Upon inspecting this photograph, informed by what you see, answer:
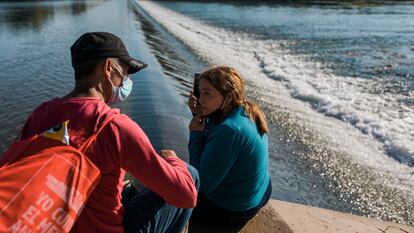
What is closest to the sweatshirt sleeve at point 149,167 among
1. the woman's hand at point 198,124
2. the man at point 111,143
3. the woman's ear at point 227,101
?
the man at point 111,143

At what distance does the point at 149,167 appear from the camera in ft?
7.50

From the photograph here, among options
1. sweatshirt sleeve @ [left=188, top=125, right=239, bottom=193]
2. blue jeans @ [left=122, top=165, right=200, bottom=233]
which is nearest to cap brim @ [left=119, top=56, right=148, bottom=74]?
blue jeans @ [left=122, top=165, right=200, bottom=233]

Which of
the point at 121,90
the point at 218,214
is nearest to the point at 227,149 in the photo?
the point at 218,214

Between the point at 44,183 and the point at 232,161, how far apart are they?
5.55 ft

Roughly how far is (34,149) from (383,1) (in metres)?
52.2

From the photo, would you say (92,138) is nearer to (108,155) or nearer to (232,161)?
(108,155)

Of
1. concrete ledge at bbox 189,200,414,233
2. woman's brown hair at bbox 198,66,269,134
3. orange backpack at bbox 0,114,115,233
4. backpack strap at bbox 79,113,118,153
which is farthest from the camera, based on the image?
concrete ledge at bbox 189,200,414,233

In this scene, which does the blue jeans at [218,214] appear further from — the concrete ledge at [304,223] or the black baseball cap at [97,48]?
the black baseball cap at [97,48]

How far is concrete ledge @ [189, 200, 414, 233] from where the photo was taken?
4133 mm

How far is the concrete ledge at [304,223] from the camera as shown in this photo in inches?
163

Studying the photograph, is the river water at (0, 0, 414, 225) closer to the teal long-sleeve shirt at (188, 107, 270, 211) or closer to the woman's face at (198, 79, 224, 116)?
the teal long-sleeve shirt at (188, 107, 270, 211)

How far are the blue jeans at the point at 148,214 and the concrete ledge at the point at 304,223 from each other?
1.15 metres

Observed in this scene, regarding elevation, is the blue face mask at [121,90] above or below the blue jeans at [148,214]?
above

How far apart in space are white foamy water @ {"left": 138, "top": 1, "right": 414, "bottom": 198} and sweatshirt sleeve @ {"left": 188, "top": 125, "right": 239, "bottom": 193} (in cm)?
331
